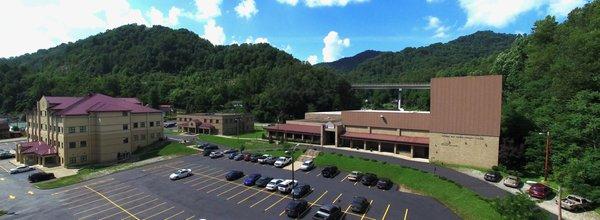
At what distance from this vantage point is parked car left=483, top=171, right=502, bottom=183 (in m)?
47.2

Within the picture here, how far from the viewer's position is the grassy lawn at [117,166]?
54.9 meters

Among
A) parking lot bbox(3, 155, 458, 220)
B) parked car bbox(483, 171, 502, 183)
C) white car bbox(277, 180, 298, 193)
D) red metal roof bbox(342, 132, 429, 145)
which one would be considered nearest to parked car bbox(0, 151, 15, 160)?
parking lot bbox(3, 155, 458, 220)

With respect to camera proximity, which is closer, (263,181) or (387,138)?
(263,181)

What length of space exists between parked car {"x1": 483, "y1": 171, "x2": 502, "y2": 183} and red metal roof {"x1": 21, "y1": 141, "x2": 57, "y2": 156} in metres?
76.7

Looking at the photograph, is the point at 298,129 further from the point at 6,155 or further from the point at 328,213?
the point at 6,155

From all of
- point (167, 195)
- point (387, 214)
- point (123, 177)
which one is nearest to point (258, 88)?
point (123, 177)

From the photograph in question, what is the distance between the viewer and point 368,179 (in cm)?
4803

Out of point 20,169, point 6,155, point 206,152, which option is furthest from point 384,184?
→ point 6,155

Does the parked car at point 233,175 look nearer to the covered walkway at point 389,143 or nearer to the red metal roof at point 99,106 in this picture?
the covered walkway at point 389,143

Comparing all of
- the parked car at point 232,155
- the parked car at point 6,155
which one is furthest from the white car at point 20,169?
the parked car at point 232,155

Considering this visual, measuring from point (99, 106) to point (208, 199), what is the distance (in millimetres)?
43555

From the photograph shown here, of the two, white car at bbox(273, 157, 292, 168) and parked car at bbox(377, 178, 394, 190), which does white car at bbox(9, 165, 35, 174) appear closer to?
white car at bbox(273, 157, 292, 168)

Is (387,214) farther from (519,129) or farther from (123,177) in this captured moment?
(123,177)

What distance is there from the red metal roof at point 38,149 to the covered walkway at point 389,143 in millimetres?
57854
